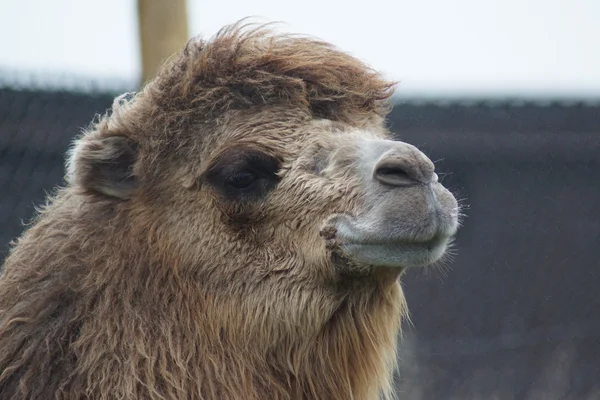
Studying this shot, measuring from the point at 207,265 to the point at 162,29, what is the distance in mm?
3332

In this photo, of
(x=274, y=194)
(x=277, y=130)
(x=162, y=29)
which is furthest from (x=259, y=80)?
(x=162, y=29)

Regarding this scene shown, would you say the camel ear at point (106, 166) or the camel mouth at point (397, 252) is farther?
the camel ear at point (106, 166)

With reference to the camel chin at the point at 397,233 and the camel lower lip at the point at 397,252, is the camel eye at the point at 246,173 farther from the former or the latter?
the camel lower lip at the point at 397,252

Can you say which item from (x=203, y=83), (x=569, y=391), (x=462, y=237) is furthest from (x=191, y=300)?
(x=569, y=391)

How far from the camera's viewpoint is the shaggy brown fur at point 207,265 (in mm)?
4340

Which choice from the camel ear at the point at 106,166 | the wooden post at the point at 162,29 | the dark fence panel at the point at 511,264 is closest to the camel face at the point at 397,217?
the camel ear at the point at 106,166

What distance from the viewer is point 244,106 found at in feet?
15.3

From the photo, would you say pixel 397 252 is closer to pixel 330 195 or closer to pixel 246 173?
pixel 330 195

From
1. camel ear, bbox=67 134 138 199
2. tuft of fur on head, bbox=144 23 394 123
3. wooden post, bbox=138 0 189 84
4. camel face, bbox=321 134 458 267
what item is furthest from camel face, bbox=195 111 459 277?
wooden post, bbox=138 0 189 84

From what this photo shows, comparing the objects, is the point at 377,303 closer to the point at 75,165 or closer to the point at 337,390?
the point at 337,390

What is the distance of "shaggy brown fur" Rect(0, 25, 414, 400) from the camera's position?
4.34 metres

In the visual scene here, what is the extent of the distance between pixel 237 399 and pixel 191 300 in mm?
495

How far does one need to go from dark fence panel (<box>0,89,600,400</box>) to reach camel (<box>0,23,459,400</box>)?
360 centimetres

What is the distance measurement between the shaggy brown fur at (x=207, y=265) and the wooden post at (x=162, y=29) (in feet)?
8.46
